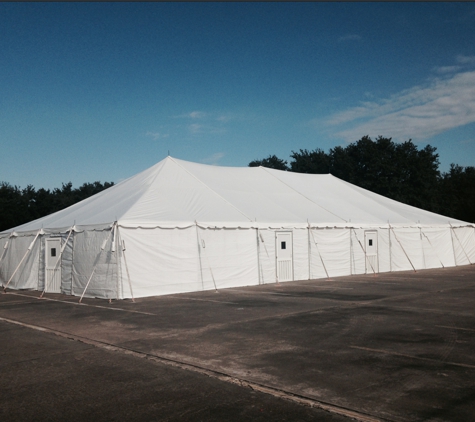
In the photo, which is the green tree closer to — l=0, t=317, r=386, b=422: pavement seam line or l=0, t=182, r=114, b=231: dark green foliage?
l=0, t=182, r=114, b=231: dark green foliage

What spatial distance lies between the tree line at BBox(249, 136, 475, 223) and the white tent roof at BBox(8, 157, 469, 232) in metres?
23.1

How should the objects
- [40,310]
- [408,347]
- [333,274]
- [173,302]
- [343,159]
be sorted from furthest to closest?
[343,159]
[333,274]
[173,302]
[40,310]
[408,347]

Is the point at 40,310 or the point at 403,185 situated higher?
the point at 403,185

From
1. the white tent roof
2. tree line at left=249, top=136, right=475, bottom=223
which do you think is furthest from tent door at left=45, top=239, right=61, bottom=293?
tree line at left=249, top=136, right=475, bottom=223

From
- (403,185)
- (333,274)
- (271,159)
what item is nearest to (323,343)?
(333,274)

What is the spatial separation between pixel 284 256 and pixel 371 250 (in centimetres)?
508

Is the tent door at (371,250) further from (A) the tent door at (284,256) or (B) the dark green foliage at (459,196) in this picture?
(B) the dark green foliage at (459,196)

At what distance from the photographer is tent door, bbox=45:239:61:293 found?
51.8ft

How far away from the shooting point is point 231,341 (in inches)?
298

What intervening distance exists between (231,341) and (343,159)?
44360 millimetres

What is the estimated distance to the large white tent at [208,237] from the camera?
46.4ft

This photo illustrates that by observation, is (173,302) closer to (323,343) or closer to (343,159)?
(323,343)

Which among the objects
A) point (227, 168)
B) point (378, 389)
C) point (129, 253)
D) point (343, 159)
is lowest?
point (378, 389)

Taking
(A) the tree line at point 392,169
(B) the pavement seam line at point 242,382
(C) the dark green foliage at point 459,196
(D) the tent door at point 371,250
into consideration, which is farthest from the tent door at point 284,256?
(C) the dark green foliage at point 459,196
